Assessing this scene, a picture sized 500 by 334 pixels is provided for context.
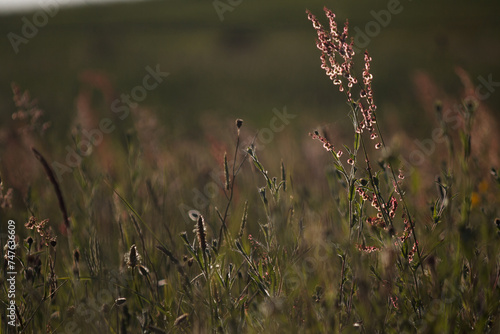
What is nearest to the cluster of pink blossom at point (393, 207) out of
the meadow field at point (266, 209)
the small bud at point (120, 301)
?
the meadow field at point (266, 209)

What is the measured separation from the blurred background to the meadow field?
129 millimetres

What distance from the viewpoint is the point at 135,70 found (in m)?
12.0

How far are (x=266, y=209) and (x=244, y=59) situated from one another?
1074 centimetres

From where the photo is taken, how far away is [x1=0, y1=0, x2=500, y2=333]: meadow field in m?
1.27

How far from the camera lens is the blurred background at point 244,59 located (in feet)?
25.8

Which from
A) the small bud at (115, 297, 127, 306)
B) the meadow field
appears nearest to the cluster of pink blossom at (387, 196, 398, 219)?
the meadow field

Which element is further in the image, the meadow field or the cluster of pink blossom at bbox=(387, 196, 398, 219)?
the cluster of pink blossom at bbox=(387, 196, 398, 219)

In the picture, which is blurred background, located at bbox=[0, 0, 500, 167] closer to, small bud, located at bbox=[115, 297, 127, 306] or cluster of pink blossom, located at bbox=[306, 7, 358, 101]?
cluster of pink blossom, located at bbox=[306, 7, 358, 101]

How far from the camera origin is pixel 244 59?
1171 cm

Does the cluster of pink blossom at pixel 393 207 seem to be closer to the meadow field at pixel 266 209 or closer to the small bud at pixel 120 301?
the meadow field at pixel 266 209

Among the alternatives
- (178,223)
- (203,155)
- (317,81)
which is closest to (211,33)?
(317,81)

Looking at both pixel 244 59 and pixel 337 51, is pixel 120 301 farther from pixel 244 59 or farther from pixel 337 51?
pixel 244 59

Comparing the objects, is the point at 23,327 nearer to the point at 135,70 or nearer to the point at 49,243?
the point at 49,243

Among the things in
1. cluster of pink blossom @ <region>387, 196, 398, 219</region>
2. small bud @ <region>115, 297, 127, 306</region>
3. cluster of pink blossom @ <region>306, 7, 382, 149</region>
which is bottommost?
small bud @ <region>115, 297, 127, 306</region>
